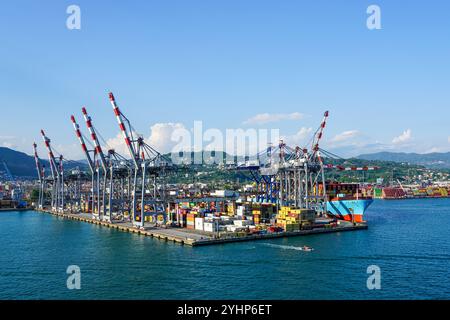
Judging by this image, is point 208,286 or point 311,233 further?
point 311,233

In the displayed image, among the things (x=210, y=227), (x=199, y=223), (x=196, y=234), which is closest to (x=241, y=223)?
(x=210, y=227)

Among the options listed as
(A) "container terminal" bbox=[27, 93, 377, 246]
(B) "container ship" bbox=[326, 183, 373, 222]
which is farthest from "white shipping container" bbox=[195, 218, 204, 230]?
(B) "container ship" bbox=[326, 183, 373, 222]

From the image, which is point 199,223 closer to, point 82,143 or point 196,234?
point 196,234

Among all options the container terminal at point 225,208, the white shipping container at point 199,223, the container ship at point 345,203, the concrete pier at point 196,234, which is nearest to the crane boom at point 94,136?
the container terminal at point 225,208
